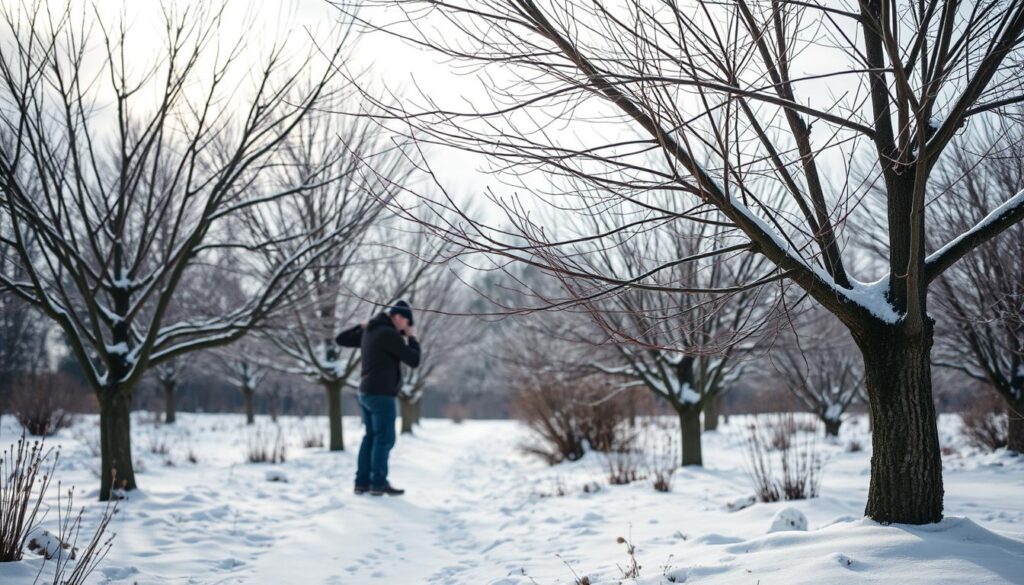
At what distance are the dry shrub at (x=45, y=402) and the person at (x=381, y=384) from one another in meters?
6.72

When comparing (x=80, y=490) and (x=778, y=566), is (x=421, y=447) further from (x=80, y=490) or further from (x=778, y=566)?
(x=778, y=566)

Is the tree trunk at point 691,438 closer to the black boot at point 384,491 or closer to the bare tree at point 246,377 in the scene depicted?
the black boot at point 384,491

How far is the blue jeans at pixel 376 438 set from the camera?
238 inches

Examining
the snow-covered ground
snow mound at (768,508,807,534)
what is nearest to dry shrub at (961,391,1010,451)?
the snow-covered ground

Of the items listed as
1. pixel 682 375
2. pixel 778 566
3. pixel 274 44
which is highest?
pixel 274 44

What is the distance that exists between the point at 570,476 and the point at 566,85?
6524mm

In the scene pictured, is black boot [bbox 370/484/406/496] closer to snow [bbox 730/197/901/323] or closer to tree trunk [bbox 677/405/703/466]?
tree trunk [bbox 677/405/703/466]

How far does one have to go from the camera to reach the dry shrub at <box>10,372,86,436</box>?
11133 millimetres

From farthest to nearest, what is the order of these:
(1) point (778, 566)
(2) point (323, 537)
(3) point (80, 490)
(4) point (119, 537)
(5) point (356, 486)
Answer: (5) point (356, 486) → (3) point (80, 490) → (2) point (323, 537) → (4) point (119, 537) → (1) point (778, 566)

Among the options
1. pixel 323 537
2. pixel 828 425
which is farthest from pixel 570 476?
pixel 828 425

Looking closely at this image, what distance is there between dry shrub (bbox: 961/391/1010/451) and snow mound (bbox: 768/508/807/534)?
20.1 feet

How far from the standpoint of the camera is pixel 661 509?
16.7 ft

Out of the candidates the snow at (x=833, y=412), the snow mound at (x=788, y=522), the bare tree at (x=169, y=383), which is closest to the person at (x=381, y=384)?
the snow mound at (x=788, y=522)

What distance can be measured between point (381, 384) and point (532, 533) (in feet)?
7.22
